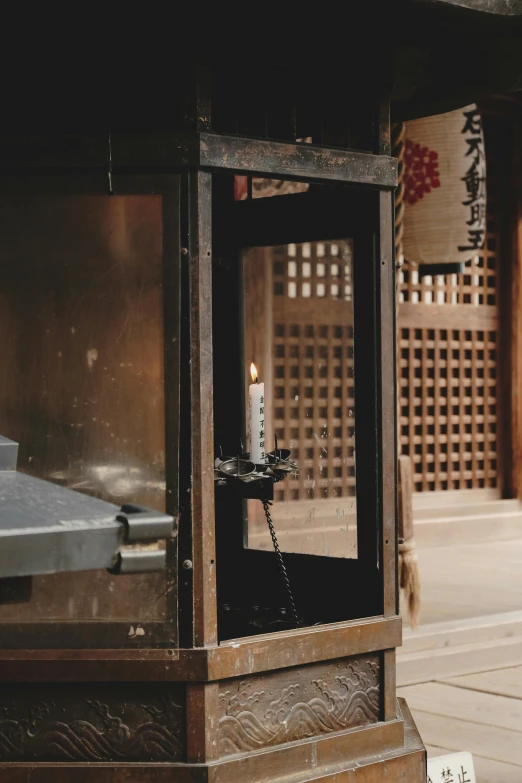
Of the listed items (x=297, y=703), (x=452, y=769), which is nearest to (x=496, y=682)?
(x=452, y=769)

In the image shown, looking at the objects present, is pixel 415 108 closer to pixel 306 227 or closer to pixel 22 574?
pixel 306 227

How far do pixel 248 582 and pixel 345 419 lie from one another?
0.78 m

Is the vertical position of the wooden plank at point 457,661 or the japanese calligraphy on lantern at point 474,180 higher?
the japanese calligraphy on lantern at point 474,180

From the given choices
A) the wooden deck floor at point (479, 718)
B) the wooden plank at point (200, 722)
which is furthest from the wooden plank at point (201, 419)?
the wooden deck floor at point (479, 718)

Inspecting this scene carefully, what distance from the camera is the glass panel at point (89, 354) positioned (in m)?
2.84

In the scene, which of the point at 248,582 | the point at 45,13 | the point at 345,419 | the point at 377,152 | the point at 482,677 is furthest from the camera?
the point at 482,677

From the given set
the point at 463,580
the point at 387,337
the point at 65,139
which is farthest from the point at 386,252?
the point at 463,580

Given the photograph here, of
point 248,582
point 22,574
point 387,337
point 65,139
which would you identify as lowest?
point 248,582

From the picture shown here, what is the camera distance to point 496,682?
518 cm

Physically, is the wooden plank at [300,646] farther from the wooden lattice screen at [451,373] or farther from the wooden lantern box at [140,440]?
the wooden lattice screen at [451,373]

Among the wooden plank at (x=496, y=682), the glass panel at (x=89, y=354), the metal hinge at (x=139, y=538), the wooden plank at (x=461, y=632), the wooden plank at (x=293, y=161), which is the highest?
the wooden plank at (x=293, y=161)

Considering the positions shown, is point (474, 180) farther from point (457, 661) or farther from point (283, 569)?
point (283, 569)

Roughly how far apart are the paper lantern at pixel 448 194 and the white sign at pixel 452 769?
3.71m

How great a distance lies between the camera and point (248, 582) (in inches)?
154
